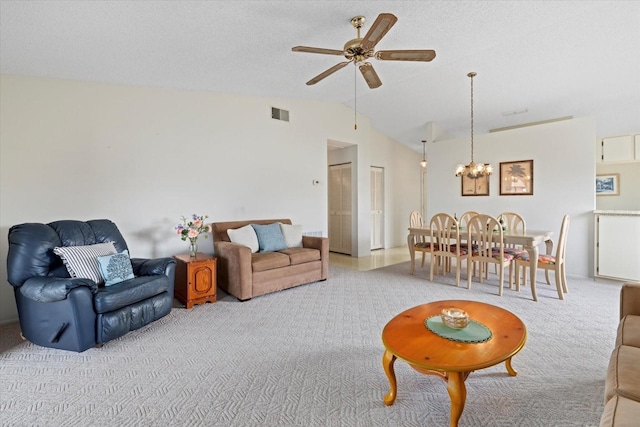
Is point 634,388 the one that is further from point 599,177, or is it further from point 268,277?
point 599,177

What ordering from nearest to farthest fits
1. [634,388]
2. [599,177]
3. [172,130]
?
1. [634,388]
2. [172,130]
3. [599,177]

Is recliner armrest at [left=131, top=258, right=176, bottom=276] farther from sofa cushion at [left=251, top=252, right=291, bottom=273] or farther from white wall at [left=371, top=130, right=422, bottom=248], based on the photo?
white wall at [left=371, top=130, right=422, bottom=248]

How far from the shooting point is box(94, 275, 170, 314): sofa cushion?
7.75ft

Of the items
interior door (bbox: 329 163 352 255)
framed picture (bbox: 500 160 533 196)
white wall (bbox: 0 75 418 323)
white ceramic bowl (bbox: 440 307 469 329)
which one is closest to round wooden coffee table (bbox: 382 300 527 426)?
white ceramic bowl (bbox: 440 307 469 329)

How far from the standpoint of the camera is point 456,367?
1403 millimetres

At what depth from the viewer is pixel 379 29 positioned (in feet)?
7.23

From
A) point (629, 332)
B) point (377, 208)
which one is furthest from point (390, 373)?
point (377, 208)

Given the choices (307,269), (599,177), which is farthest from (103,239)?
(599,177)

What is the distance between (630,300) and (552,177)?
11.9 feet

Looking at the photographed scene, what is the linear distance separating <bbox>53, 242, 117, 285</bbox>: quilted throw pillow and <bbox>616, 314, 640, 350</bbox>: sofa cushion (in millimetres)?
3686

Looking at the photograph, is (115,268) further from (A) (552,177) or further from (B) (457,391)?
(A) (552,177)

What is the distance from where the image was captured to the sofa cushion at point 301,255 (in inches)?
Answer: 159

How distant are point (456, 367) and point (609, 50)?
4.39m

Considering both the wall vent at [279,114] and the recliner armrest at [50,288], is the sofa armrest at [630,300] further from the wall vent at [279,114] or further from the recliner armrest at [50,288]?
the wall vent at [279,114]
